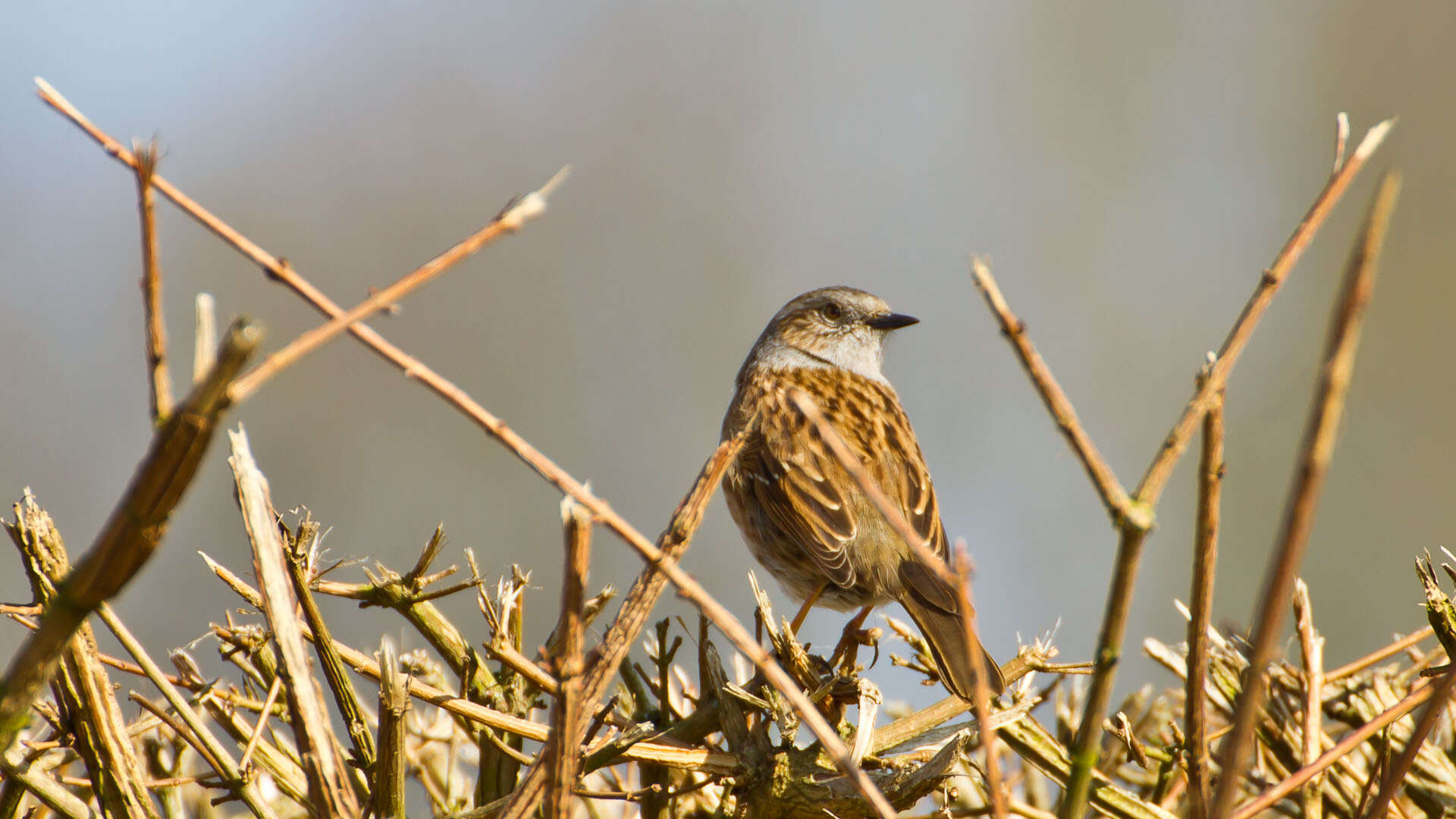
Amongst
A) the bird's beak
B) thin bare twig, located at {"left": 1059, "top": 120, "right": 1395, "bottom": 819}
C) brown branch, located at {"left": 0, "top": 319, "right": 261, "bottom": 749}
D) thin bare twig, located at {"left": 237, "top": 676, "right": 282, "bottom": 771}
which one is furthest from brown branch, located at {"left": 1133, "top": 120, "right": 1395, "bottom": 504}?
the bird's beak

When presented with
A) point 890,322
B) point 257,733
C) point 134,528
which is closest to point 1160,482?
point 134,528

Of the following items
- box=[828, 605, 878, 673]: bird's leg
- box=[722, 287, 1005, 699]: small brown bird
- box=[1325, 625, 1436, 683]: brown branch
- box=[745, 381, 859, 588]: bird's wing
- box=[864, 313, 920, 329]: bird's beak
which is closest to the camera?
box=[1325, 625, 1436, 683]: brown branch

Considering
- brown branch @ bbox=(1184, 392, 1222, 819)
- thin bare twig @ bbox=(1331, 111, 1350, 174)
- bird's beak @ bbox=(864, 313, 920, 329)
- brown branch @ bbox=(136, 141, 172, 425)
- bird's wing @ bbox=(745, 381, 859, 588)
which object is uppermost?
bird's beak @ bbox=(864, 313, 920, 329)

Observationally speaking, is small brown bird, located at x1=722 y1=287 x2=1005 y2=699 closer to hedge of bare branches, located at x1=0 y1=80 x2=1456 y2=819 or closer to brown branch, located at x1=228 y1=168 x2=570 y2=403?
hedge of bare branches, located at x1=0 y1=80 x2=1456 y2=819

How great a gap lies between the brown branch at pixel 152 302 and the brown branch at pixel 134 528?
42 mm

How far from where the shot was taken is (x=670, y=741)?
1633 mm

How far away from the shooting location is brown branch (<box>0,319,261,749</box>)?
735mm

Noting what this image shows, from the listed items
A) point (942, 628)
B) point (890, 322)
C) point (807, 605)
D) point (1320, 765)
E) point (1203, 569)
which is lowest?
point (1320, 765)

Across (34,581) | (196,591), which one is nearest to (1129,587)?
(34,581)

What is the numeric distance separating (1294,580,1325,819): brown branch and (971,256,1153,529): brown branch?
116 cm

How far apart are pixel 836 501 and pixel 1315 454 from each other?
272 cm

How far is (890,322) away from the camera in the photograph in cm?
462

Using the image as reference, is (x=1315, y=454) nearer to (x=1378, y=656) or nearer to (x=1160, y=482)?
(x=1160, y=482)

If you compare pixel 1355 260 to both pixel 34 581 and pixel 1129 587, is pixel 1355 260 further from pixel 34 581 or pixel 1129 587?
pixel 34 581
